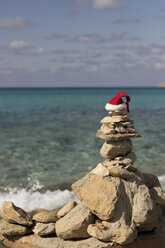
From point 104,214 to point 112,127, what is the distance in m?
1.83

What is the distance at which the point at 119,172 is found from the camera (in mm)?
7363

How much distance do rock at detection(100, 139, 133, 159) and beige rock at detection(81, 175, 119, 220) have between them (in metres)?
→ 0.64

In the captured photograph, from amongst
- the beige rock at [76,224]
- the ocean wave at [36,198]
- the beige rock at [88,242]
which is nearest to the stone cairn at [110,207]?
the beige rock at [76,224]

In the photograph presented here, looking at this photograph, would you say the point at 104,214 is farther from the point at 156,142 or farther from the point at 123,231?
the point at 156,142

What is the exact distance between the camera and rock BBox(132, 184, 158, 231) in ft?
23.2

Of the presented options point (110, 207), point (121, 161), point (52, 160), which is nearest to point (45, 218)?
point (110, 207)

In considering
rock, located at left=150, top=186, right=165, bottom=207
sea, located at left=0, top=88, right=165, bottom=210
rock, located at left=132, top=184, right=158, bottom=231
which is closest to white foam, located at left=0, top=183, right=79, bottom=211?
sea, located at left=0, top=88, right=165, bottom=210

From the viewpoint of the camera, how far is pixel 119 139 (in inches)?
297

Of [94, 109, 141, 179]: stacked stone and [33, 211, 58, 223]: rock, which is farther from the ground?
[94, 109, 141, 179]: stacked stone

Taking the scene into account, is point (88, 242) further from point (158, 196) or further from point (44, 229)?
point (158, 196)

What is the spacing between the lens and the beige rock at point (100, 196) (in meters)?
6.91

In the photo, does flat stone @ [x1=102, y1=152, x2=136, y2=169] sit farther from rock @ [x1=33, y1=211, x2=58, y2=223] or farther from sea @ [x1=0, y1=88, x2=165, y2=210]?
sea @ [x1=0, y1=88, x2=165, y2=210]

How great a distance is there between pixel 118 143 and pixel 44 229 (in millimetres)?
2420

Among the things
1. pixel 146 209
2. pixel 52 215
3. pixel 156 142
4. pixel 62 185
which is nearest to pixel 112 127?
pixel 146 209
